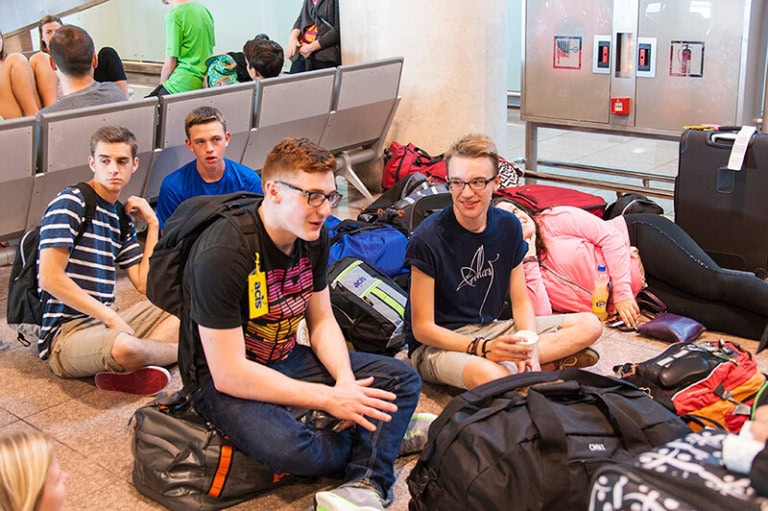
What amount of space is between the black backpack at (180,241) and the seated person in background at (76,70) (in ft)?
7.68

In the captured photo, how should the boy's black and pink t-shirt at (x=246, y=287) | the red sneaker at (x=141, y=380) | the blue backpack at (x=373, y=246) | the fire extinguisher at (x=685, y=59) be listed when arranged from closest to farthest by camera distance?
the boy's black and pink t-shirt at (x=246, y=287)
the red sneaker at (x=141, y=380)
the blue backpack at (x=373, y=246)
the fire extinguisher at (x=685, y=59)

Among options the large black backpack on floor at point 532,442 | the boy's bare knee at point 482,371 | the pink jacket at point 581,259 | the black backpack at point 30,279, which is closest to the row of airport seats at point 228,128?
the black backpack at point 30,279

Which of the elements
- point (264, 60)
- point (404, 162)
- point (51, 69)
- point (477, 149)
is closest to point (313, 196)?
point (477, 149)

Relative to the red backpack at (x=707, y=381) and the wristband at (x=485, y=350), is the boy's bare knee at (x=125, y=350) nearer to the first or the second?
the wristband at (x=485, y=350)

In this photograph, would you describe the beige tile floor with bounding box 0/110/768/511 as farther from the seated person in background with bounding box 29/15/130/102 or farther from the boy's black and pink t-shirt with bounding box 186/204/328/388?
the seated person in background with bounding box 29/15/130/102

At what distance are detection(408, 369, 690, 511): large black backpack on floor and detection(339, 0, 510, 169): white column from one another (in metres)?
4.49

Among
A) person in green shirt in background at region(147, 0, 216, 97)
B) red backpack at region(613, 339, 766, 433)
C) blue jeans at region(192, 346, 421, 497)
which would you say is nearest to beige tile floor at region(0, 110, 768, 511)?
blue jeans at region(192, 346, 421, 497)

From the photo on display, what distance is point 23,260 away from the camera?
4.02 metres

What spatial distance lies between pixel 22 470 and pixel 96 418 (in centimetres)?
199

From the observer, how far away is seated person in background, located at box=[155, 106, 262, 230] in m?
4.55

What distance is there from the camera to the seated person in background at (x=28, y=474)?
1.82 meters

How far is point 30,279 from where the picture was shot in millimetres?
3988

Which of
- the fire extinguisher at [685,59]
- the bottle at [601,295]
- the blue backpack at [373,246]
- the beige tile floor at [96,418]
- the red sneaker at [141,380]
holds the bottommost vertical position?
the beige tile floor at [96,418]

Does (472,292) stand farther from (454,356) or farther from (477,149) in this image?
(477,149)
